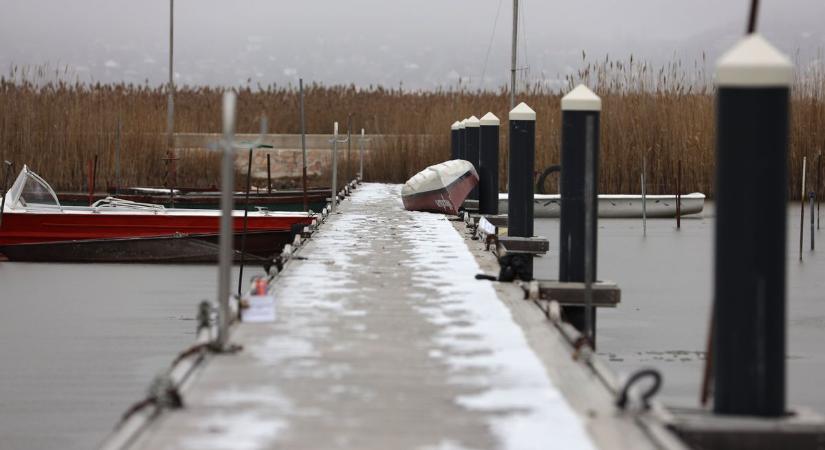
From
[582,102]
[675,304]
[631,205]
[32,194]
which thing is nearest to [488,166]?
[675,304]

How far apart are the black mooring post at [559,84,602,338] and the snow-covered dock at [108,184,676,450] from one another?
509 mm

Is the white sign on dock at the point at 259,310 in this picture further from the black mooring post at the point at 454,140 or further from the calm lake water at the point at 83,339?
the black mooring post at the point at 454,140

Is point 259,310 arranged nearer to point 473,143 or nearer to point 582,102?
point 582,102

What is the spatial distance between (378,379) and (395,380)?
0.08 m

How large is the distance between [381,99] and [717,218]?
127 feet

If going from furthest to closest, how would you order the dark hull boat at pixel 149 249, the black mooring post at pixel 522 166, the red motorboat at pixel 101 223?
the red motorboat at pixel 101 223
the dark hull boat at pixel 149 249
the black mooring post at pixel 522 166

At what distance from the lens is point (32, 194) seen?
21.7 m

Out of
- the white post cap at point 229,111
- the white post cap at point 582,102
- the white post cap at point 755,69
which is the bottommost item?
the white post cap at point 229,111

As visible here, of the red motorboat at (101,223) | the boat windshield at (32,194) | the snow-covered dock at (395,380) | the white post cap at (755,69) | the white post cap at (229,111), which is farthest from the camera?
the boat windshield at (32,194)

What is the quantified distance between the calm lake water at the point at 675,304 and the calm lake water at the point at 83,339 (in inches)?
155

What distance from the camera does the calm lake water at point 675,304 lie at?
37.7 feet

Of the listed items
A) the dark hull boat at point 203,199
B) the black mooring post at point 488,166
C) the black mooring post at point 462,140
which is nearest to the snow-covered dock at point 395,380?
the black mooring post at point 488,166

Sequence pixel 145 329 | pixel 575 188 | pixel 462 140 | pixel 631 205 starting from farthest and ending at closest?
1. pixel 631 205
2. pixel 462 140
3. pixel 145 329
4. pixel 575 188

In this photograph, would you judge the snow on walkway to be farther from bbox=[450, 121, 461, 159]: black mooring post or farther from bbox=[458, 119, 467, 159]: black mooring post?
bbox=[450, 121, 461, 159]: black mooring post
